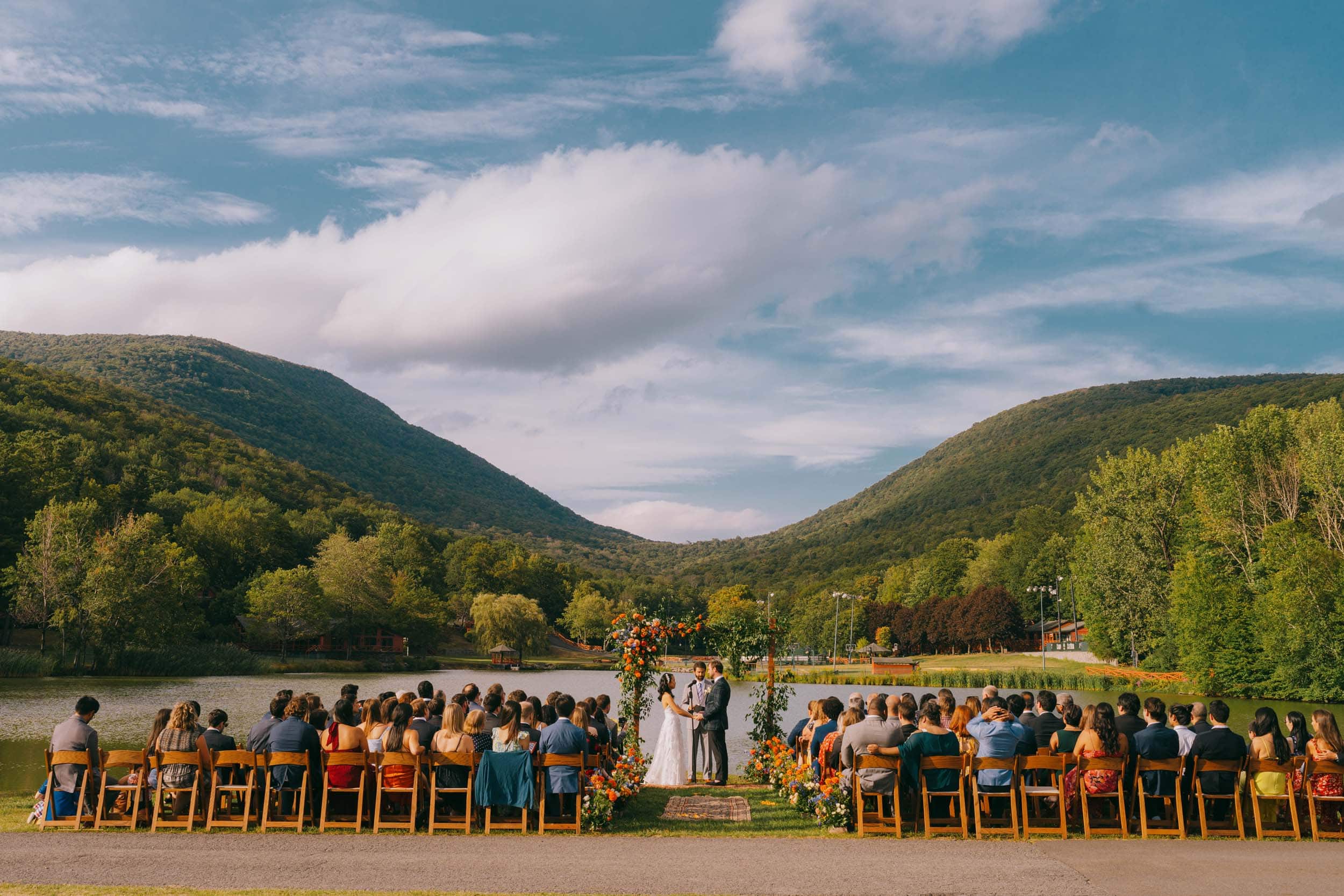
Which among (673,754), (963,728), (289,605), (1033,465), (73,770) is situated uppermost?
(1033,465)

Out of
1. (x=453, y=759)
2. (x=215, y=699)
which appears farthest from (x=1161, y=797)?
(x=215, y=699)

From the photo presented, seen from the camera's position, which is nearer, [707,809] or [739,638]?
[707,809]

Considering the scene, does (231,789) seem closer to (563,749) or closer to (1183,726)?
(563,749)

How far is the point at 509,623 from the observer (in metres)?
84.3

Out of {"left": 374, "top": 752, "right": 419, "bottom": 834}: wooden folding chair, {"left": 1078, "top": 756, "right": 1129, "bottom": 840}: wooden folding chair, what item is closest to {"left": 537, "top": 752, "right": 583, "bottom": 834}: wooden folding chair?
{"left": 374, "top": 752, "right": 419, "bottom": 834}: wooden folding chair

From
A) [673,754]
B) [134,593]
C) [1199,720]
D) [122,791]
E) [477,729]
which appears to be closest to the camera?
[122,791]

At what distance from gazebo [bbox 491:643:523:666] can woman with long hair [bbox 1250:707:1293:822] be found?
73816mm

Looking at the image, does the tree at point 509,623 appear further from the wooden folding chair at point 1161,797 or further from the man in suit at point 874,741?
the wooden folding chair at point 1161,797

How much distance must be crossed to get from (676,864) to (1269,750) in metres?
6.78

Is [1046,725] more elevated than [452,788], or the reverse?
[1046,725]

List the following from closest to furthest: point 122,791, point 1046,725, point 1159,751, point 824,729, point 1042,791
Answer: point 1159,751 < point 1042,791 < point 122,791 < point 1046,725 < point 824,729

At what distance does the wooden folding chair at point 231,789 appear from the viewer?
1026 cm

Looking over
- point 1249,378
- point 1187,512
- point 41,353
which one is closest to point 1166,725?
point 1187,512

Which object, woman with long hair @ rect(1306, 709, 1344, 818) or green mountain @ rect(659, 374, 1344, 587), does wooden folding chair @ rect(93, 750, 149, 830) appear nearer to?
woman with long hair @ rect(1306, 709, 1344, 818)
